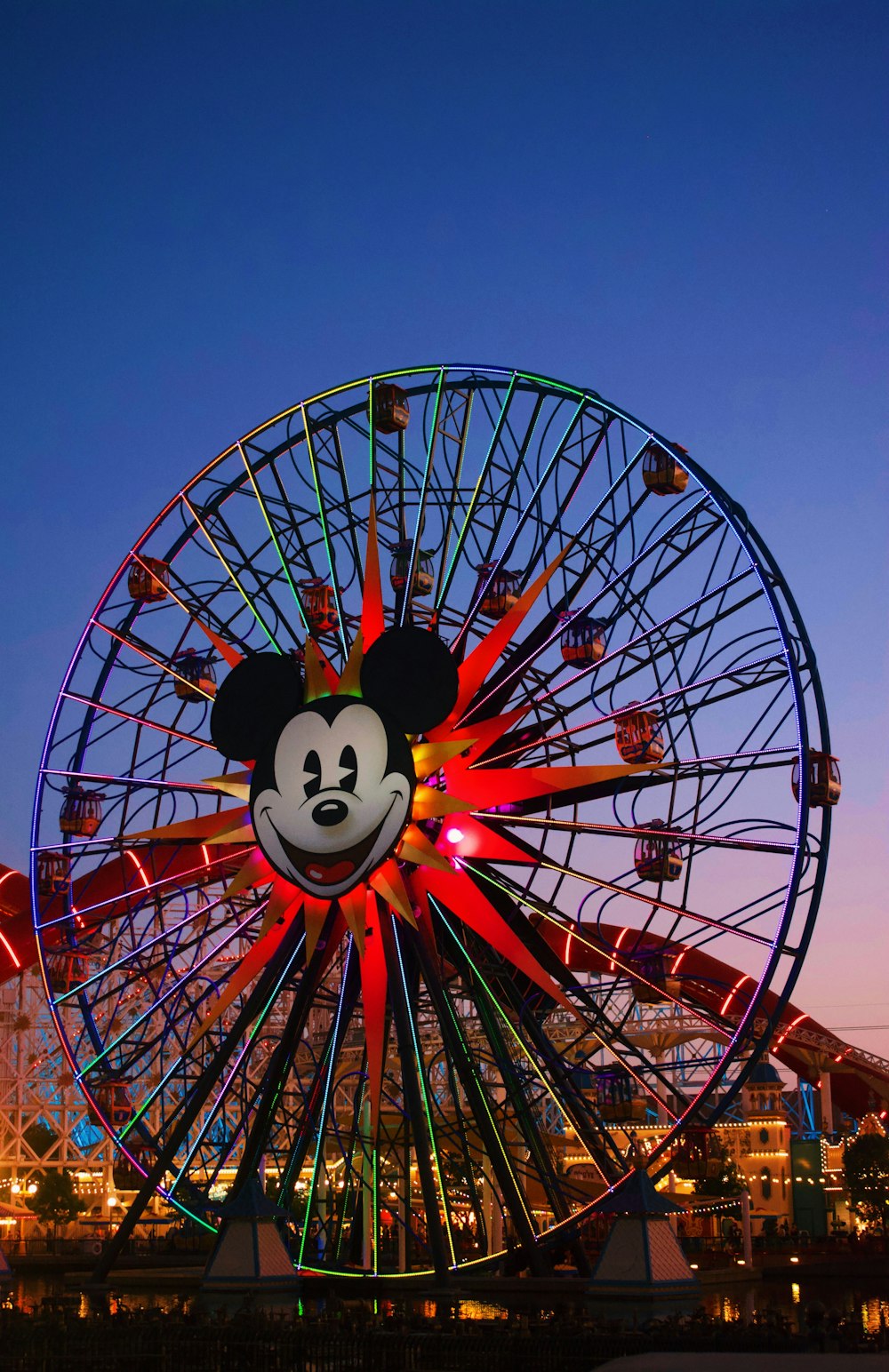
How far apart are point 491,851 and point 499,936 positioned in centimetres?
183

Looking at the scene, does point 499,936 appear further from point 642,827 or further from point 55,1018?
point 55,1018

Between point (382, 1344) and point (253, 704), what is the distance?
12235mm

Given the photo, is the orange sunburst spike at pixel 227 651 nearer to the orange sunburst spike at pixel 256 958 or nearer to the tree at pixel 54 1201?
the orange sunburst spike at pixel 256 958

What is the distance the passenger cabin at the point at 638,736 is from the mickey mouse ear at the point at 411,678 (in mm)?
3044

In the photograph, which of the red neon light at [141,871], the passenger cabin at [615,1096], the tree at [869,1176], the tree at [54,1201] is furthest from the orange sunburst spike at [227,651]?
the tree at [869,1176]

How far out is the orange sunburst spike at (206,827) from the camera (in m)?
28.2

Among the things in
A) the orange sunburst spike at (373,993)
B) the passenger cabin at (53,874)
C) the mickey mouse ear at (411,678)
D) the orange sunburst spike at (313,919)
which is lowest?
the orange sunburst spike at (373,993)

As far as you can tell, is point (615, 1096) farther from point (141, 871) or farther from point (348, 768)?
point (141, 871)

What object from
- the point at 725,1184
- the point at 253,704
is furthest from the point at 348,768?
the point at 725,1184

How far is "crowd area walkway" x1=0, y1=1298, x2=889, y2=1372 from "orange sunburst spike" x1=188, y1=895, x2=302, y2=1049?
281 inches

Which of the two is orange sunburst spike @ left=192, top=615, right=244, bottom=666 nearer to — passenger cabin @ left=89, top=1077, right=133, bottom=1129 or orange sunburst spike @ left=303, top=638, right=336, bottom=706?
orange sunburst spike @ left=303, top=638, right=336, bottom=706

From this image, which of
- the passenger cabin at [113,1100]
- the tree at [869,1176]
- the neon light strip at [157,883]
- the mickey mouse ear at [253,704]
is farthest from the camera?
the tree at [869,1176]

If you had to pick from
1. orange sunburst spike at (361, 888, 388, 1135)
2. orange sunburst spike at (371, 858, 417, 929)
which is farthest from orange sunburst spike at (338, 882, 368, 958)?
orange sunburst spike at (371, 858, 417, 929)

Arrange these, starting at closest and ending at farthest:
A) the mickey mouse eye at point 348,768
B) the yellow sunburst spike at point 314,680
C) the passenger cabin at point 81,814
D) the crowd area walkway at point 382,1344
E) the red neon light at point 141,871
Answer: the crowd area walkway at point 382,1344
the mickey mouse eye at point 348,768
the yellow sunburst spike at point 314,680
the red neon light at point 141,871
the passenger cabin at point 81,814
